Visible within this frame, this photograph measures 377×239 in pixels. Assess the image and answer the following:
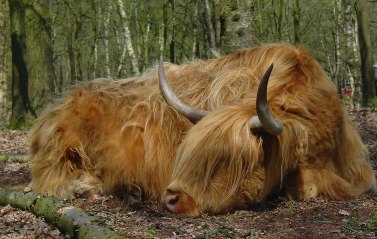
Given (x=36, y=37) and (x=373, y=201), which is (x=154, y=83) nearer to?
(x=373, y=201)

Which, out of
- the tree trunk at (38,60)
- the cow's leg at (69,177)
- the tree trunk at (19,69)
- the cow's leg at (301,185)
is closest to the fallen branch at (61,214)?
the cow's leg at (69,177)

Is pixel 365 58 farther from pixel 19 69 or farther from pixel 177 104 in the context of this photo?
pixel 177 104

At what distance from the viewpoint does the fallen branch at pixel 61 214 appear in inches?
149

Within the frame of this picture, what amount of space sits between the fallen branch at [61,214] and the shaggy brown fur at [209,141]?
2.43ft

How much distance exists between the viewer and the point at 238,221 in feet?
14.6

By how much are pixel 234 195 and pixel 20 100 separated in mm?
12310

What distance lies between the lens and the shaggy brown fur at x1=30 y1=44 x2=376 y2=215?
15.7 ft

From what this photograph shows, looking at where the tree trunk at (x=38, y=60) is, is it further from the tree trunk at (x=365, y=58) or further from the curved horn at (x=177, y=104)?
the curved horn at (x=177, y=104)

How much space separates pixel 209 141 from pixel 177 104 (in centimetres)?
88

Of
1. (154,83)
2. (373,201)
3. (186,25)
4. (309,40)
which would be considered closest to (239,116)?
(373,201)

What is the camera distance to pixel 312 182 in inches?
203

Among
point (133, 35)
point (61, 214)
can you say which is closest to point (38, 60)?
point (61, 214)

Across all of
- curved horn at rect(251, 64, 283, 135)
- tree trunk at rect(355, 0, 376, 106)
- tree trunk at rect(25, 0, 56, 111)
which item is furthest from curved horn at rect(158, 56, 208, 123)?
tree trunk at rect(355, 0, 376, 106)

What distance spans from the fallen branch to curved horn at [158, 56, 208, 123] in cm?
138
